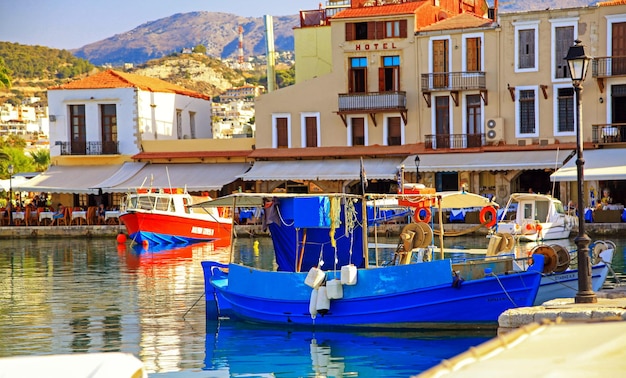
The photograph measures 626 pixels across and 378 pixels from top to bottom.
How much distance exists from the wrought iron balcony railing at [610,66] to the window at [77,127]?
24379 millimetres

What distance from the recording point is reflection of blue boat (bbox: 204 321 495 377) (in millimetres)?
17047

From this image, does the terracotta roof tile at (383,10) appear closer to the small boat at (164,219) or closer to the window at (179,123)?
the small boat at (164,219)

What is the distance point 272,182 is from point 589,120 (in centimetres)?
1395

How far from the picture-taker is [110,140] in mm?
55250

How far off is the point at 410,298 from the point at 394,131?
3056 cm

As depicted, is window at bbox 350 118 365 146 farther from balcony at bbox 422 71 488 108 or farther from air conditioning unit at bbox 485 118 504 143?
air conditioning unit at bbox 485 118 504 143

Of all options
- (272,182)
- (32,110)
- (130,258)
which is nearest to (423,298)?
(130,258)

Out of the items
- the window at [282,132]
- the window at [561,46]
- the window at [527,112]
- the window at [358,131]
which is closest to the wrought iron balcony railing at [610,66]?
the window at [561,46]

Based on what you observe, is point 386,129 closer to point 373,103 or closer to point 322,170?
point 373,103

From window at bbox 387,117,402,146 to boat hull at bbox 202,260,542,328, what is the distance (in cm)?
2952

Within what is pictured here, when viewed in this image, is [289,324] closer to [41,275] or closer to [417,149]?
[41,275]

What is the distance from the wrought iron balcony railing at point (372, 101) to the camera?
48.9m

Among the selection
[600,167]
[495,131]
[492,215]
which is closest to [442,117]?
[495,131]

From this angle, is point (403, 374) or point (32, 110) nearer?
point (403, 374)
